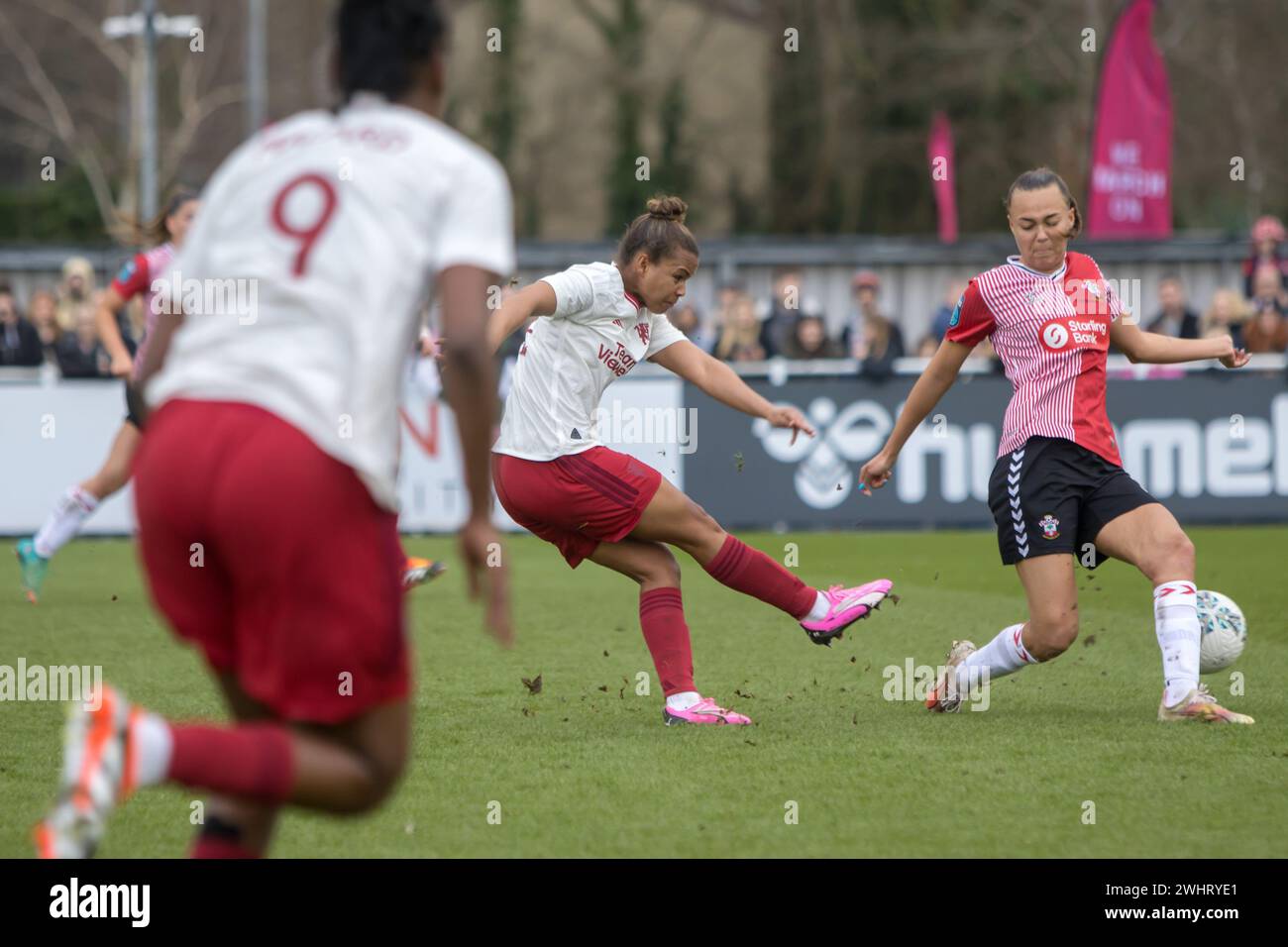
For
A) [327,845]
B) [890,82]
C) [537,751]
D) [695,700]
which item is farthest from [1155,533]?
[890,82]

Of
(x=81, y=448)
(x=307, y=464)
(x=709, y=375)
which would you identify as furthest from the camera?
(x=81, y=448)

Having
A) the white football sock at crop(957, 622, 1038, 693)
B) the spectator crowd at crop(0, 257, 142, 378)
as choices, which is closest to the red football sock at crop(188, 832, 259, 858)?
the white football sock at crop(957, 622, 1038, 693)

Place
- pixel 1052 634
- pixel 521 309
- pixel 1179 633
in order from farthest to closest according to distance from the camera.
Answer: pixel 1052 634 → pixel 1179 633 → pixel 521 309

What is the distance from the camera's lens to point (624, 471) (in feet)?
22.7

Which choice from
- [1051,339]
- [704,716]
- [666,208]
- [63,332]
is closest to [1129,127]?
[63,332]

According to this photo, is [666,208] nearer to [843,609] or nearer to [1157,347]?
[843,609]

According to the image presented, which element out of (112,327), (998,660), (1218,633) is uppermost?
(112,327)

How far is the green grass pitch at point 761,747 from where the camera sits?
5129mm

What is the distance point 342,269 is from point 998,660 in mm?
4350

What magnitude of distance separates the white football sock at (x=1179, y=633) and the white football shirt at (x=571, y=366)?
7.16ft

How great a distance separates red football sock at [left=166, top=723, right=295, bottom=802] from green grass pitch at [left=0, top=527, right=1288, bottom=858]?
1.50 m

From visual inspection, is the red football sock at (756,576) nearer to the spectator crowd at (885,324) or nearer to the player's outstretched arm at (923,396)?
the player's outstretched arm at (923,396)

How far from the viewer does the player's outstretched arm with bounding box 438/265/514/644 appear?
11.3ft

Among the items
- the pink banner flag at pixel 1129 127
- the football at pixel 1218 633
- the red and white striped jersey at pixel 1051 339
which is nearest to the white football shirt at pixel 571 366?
the red and white striped jersey at pixel 1051 339
